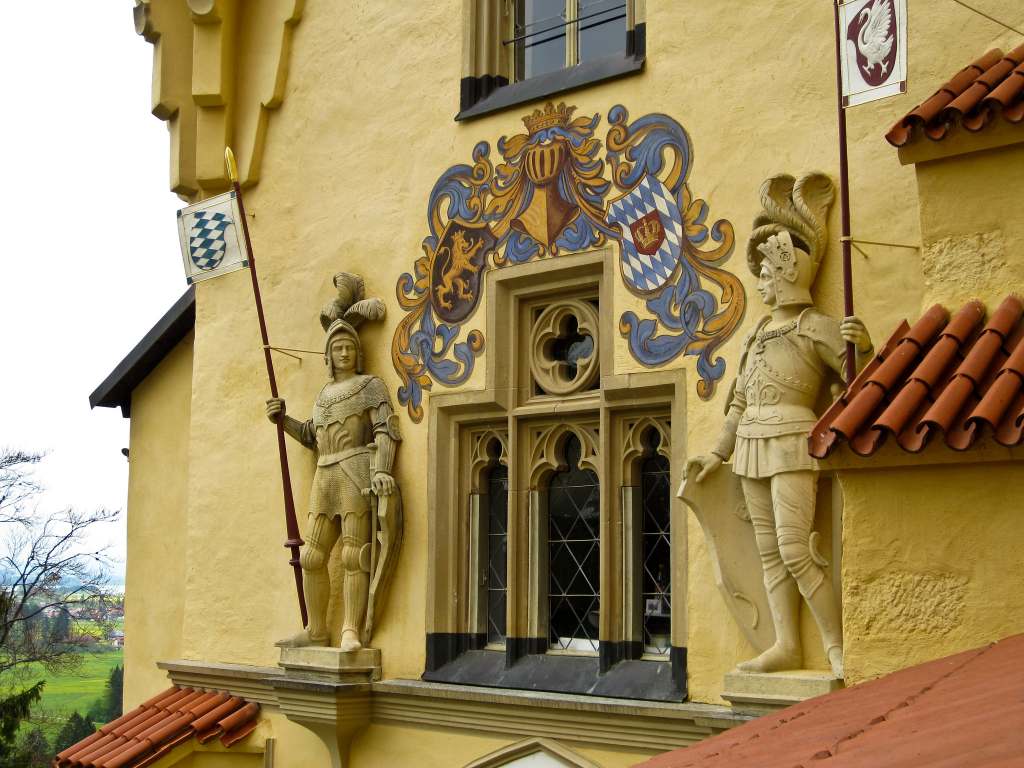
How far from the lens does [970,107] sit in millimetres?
6020

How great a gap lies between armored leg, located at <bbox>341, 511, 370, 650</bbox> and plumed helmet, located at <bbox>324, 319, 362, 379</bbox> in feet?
3.24

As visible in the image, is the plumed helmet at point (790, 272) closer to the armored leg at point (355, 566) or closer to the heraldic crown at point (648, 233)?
the heraldic crown at point (648, 233)

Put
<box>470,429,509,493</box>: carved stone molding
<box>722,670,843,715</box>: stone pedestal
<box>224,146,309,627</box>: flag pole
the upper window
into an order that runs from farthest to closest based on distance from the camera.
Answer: <box>224,146,309,627</box>: flag pole → <box>470,429,509,493</box>: carved stone molding → the upper window → <box>722,670,843,715</box>: stone pedestal

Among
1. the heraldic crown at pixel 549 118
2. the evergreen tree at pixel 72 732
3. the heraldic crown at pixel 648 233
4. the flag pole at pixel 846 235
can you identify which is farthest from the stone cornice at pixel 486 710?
the evergreen tree at pixel 72 732

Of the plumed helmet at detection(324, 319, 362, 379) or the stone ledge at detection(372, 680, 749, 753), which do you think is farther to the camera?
the plumed helmet at detection(324, 319, 362, 379)

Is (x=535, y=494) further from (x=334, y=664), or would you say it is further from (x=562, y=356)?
(x=334, y=664)

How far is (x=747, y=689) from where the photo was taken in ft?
23.9

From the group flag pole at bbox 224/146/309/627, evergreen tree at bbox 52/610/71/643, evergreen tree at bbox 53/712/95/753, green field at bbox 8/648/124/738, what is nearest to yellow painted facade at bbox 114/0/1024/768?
flag pole at bbox 224/146/309/627

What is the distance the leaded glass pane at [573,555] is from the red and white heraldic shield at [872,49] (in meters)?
3.38

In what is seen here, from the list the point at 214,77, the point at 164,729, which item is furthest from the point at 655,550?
the point at 214,77

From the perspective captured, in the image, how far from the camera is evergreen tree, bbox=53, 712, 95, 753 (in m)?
26.5

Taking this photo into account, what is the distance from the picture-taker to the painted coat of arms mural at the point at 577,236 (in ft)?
27.4

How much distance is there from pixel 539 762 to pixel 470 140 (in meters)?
3.83

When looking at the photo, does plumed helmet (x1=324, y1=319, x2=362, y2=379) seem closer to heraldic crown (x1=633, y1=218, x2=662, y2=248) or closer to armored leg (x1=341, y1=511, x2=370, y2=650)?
armored leg (x1=341, y1=511, x2=370, y2=650)
